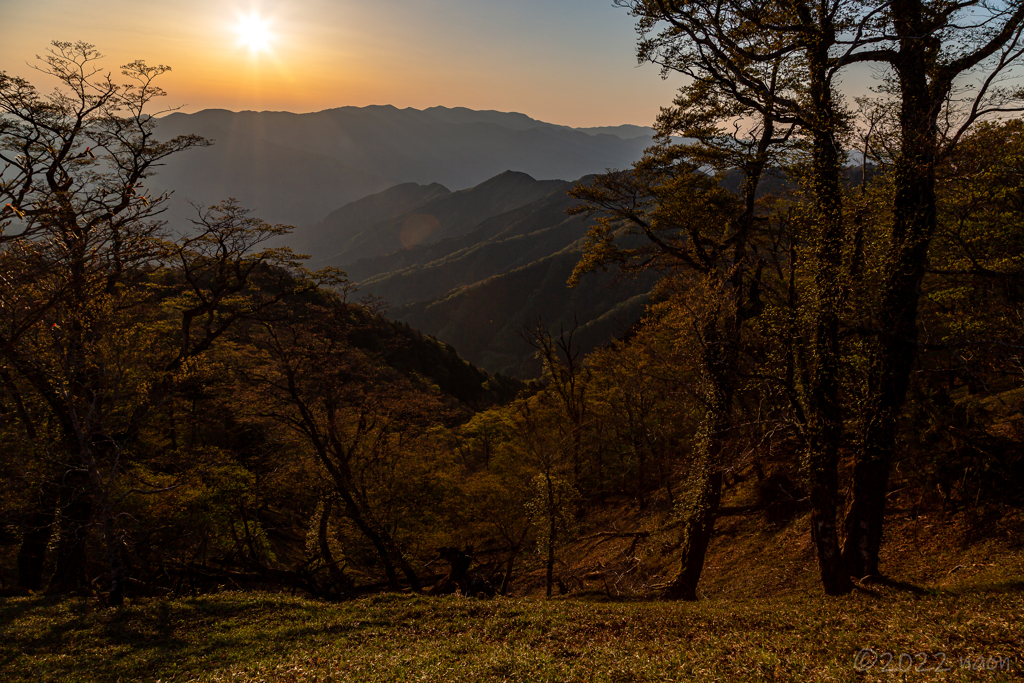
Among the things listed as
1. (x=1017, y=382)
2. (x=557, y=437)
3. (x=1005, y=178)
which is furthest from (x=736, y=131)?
(x=557, y=437)

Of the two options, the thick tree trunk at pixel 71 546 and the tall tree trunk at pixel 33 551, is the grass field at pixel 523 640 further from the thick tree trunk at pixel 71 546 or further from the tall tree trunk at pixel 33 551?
the tall tree trunk at pixel 33 551

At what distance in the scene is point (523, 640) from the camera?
377 inches

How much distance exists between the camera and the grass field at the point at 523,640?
671 centimetres

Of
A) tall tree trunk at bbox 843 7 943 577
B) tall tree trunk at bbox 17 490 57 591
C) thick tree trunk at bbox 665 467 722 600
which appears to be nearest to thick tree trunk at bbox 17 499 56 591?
tall tree trunk at bbox 17 490 57 591

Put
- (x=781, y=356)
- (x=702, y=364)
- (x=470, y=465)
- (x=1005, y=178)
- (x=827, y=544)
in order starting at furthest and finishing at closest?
1. (x=470, y=465)
2. (x=1005, y=178)
3. (x=702, y=364)
4. (x=781, y=356)
5. (x=827, y=544)

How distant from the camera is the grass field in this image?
22.0 ft

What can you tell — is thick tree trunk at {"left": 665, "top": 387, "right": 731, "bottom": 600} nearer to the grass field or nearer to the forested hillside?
the forested hillside

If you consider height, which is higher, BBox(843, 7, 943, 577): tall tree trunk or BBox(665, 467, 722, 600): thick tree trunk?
BBox(843, 7, 943, 577): tall tree trunk

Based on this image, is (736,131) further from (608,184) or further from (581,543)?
(581,543)

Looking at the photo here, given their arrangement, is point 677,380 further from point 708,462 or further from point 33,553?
point 33,553

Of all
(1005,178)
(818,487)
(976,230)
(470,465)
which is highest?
(1005,178)

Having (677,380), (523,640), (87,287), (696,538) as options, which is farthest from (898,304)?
(87,287)

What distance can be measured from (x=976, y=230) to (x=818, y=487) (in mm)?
13000

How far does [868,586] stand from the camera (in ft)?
37.4
